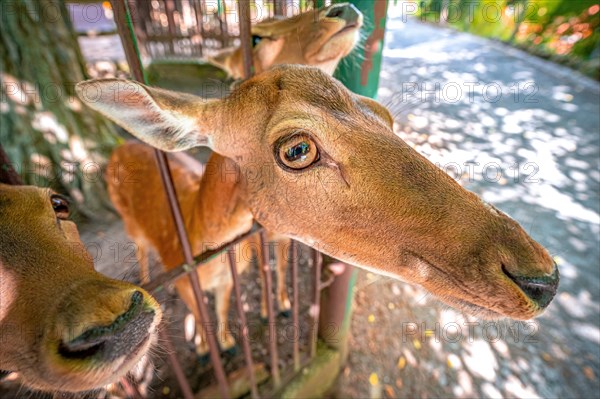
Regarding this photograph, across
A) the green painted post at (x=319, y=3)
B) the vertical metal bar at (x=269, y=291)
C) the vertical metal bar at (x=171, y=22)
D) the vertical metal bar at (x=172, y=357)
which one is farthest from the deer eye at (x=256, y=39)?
the vertical metal bar at (x=171, y=22)

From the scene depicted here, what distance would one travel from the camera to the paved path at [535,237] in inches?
143

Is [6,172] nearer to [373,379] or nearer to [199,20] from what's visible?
[373,379]

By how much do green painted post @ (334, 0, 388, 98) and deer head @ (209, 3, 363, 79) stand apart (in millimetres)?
82

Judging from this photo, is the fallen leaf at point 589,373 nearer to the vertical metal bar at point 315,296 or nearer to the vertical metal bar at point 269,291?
the vertical metal bar at point 315,296

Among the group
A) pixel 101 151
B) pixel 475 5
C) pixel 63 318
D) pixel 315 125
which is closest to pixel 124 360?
pixel 63 318

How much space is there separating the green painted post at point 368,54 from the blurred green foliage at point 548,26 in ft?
38.9

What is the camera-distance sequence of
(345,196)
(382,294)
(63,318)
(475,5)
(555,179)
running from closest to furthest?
(63,318) → (345,196) → (382,294) → (555,179) → (475,5)

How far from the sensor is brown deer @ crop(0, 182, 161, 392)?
1.15m

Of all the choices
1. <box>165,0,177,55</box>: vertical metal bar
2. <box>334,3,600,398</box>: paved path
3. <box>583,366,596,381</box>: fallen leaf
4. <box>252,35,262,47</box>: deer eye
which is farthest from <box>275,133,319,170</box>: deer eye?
<box>165,0,177,55</box>: vertical metal bar

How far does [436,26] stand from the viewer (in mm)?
19438

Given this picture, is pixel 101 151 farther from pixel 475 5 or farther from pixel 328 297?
pixel 475 5

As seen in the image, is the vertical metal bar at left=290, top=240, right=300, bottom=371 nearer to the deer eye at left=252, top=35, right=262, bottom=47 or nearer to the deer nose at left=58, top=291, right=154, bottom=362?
the deer nose at left=58, top=291, right=154, bottom=362

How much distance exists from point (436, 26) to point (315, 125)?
21.7 metres

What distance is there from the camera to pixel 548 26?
1271 cm
